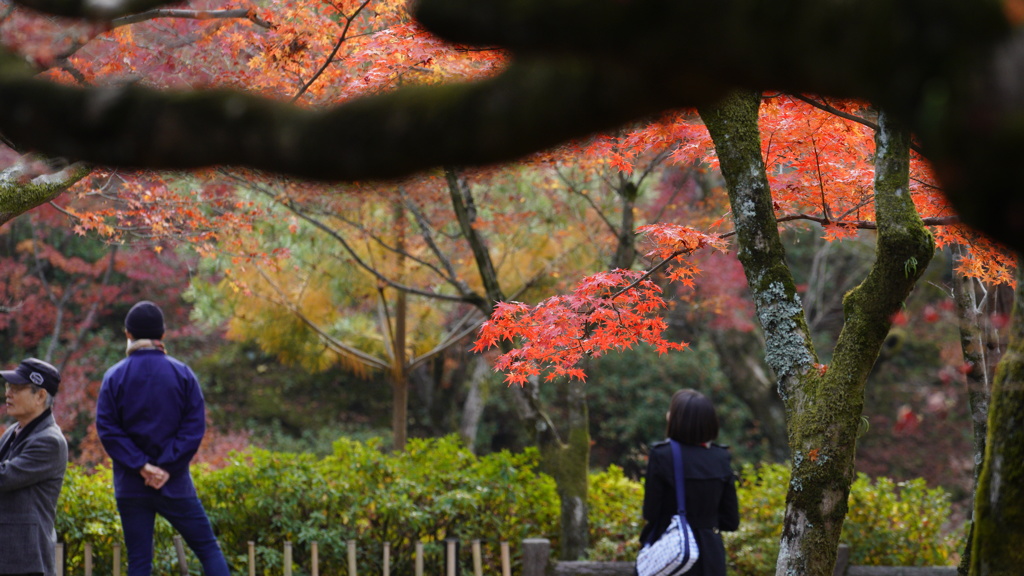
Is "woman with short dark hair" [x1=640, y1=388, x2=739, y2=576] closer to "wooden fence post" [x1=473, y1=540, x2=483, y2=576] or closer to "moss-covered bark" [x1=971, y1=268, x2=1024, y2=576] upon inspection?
"wooden fence post" [x1=473, y1=540, x2=483, y2=576]

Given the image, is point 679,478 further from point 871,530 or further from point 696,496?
point 871,530

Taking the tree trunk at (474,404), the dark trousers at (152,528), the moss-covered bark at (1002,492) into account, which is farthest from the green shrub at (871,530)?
the tree trunk at (474,404)

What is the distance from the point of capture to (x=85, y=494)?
5141mm

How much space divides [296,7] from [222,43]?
765 millimetres

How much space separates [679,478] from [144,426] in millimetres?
2636

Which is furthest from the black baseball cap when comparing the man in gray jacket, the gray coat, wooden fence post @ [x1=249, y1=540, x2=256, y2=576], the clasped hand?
wooden fence post @ [x1=249, y1=540, x2=256, y2=576]

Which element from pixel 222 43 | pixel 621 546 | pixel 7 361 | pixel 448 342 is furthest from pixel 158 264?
pixel 621 546

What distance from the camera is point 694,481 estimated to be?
380 cm

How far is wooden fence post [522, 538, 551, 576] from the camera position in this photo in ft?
16.8

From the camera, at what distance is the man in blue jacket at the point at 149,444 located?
402 cm

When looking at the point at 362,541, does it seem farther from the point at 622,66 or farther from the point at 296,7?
the point at 622,66

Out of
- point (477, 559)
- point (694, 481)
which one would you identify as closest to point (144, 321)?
point (477, 559)

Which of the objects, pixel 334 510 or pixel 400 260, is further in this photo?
pixel 400 260

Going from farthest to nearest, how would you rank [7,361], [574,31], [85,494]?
[7,361]
[85,494]
[574,31]
